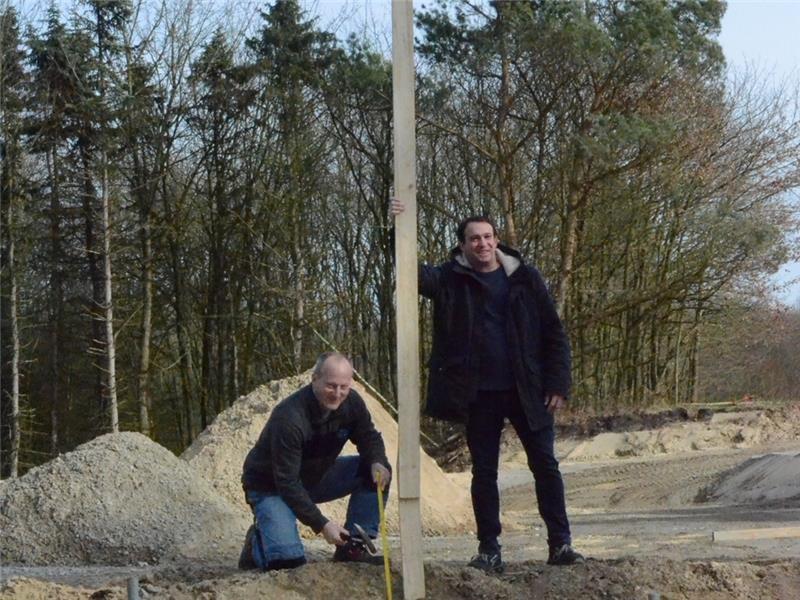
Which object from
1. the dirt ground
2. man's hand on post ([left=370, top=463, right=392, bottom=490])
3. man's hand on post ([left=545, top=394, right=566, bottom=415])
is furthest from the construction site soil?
man's hand on post ([left=545, top=394, right=566, bottom=415])

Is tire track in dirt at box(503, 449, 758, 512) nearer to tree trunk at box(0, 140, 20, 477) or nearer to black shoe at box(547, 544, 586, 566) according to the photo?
tree trunk at box(0, 140, 20, 477)

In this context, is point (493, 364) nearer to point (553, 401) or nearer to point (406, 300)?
point (553, 401)

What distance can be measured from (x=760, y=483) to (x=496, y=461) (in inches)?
410

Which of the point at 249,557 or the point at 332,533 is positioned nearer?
the point at 332,533

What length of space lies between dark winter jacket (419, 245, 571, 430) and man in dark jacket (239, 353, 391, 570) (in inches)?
19.9

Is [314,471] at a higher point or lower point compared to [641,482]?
higher

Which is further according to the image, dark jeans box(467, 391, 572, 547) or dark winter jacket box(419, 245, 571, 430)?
dark jeans box(467, 391, 572, 547)

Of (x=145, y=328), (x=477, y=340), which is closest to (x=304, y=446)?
(x=477, y=340)

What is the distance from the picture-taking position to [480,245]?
6043 mm

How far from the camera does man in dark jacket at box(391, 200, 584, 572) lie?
602 cm

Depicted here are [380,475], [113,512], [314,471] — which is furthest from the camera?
[113,512]

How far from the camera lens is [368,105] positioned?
Answer: 24.2 metres

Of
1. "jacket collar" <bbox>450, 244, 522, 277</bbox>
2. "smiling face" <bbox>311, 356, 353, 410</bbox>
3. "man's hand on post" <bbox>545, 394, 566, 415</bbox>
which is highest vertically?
"jacket collar" <bbox>450, 244, 522, 277</bbox>

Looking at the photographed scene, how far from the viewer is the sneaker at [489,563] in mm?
6086
